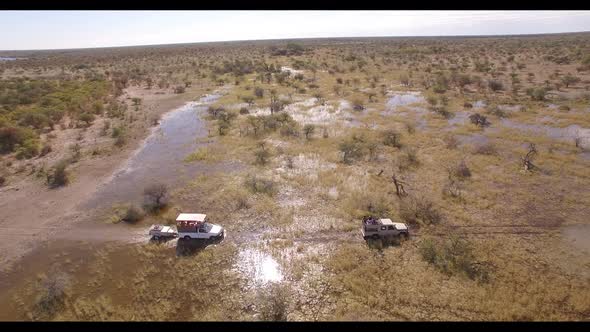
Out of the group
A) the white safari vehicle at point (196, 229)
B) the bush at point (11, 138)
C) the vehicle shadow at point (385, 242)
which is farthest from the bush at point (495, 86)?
the bush at point (11, 138)

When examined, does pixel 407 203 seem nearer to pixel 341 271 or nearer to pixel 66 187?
pixel 341 271

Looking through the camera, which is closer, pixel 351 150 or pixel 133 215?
pixel 133 215

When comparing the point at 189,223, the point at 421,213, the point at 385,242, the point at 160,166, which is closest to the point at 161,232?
the point at 189,223

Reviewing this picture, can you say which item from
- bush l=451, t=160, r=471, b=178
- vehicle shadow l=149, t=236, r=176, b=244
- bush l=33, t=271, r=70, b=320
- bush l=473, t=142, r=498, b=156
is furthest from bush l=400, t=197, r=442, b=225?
bush l=33, t=271, r=70, b=320

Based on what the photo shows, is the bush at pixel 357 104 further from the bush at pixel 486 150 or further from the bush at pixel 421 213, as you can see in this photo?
the bush at pixel 421 213

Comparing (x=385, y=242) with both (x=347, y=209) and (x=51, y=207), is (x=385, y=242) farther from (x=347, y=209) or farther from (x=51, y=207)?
(x=51, y=207)

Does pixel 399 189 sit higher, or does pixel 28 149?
pixel 28 149
